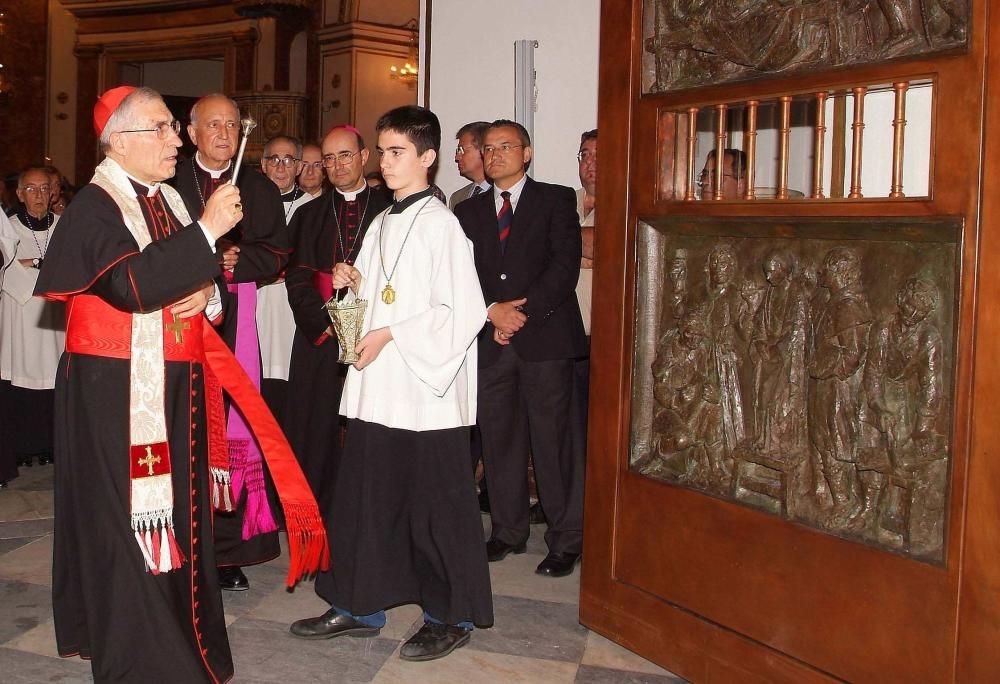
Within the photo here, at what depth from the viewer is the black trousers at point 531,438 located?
4.43 m

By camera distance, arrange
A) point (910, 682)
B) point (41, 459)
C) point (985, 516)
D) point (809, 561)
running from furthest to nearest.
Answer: point (41, 459) → point (809, 561) → point (910, 682) → point (985, 516)

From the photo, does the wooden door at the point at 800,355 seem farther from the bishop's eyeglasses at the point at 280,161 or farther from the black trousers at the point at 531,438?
the bishop's eyeglasses at the point at 280,161

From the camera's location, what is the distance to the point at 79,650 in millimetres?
3109

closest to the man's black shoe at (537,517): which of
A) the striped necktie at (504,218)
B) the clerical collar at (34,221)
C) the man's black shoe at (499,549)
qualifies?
the man's black shoe at (499,549)

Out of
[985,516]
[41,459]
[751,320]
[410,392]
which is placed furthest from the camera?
[41,459]

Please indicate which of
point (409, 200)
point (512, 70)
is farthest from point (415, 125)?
point (512, 70)

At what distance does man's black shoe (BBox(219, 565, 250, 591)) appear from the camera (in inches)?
158

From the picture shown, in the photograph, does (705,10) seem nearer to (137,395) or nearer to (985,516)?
(985,516)

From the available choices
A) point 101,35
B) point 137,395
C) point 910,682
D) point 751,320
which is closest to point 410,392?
point 137,395

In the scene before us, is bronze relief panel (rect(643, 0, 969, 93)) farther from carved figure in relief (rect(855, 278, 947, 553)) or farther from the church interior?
carved figure in relief (rect(855, 278, 947, 553))

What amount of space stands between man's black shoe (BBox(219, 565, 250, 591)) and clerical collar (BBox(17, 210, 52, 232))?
11.1 feet

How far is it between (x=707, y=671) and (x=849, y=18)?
75.0 inches

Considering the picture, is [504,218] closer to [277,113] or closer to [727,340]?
[727,340]

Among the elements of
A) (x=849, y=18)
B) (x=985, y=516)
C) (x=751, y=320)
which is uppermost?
(x=849, y=18)
